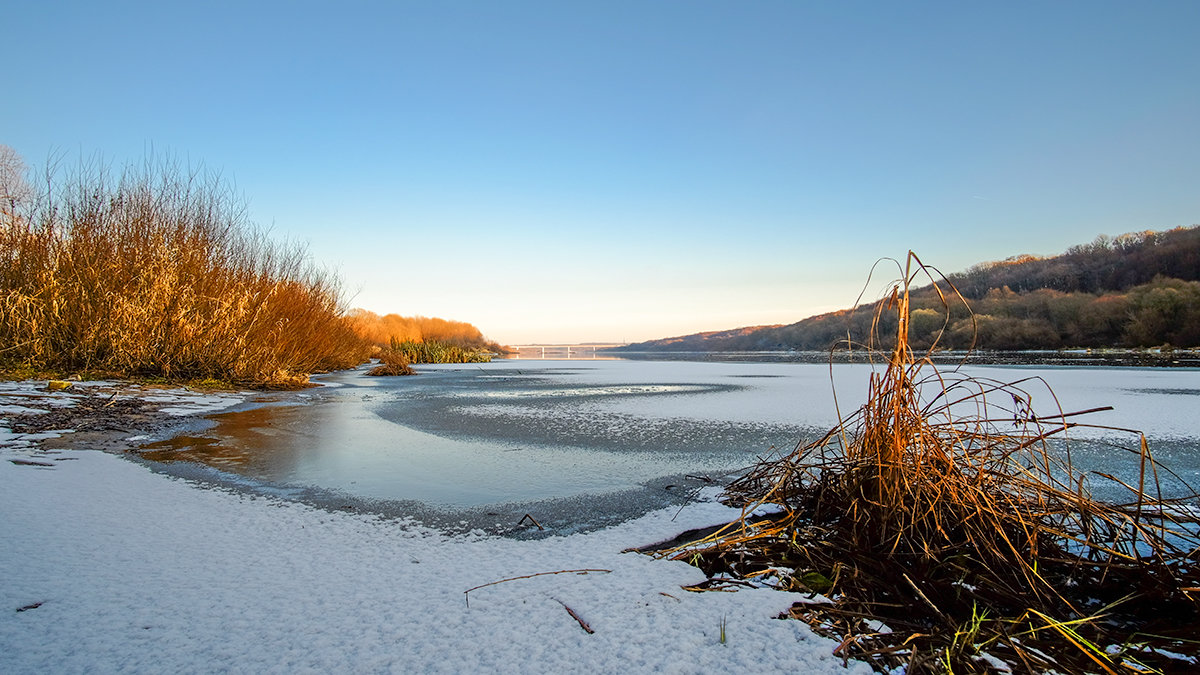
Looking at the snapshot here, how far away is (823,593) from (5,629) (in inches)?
62.9

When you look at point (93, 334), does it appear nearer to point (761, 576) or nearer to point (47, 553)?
point (47, 553)

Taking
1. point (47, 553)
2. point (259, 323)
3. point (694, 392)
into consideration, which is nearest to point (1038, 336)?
point (694, 392)

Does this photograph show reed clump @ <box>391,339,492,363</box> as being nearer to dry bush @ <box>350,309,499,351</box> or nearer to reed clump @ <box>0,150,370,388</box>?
dry bush @ <box>350,309,499,351</box>

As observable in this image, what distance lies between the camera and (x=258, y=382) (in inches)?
285

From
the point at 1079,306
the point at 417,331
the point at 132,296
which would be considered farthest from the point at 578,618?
the point at 1079,306

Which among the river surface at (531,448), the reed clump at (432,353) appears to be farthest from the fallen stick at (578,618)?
the reed clump at (432,353)

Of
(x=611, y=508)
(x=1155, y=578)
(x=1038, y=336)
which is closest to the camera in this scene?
(x=1155, y=578)

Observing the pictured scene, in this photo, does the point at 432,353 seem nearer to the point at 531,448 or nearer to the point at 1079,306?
the point at 531,448

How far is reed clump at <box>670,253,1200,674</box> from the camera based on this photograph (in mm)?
992

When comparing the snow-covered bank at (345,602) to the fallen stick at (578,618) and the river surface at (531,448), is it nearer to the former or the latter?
the fallen stick at (578,618)

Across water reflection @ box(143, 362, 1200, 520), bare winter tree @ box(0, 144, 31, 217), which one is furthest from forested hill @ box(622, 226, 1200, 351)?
bare winter tree @ box(0, 144, 31, 217)

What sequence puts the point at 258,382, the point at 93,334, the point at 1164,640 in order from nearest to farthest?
the point at 1164,640 < the point at 93,334 < the point at 258,382

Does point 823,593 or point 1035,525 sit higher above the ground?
point 1035,525

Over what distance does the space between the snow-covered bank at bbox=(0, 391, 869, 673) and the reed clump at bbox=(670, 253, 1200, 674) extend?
0.54 feet
